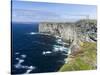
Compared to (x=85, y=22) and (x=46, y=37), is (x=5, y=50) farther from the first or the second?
(x=85, y=22)

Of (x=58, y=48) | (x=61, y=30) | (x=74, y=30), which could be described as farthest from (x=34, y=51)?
(x=74, y=30)

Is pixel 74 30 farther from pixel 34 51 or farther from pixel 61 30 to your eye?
pixel 34 51

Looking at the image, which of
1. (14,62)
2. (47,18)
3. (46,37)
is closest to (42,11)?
(47,18)

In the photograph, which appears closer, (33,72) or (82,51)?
(33,72)

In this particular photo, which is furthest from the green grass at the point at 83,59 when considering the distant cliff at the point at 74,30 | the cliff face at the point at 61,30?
the cliff face at the point at 61,30

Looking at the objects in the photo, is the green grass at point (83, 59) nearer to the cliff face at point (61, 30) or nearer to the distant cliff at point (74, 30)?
the distant cliff at point (74, 30)
